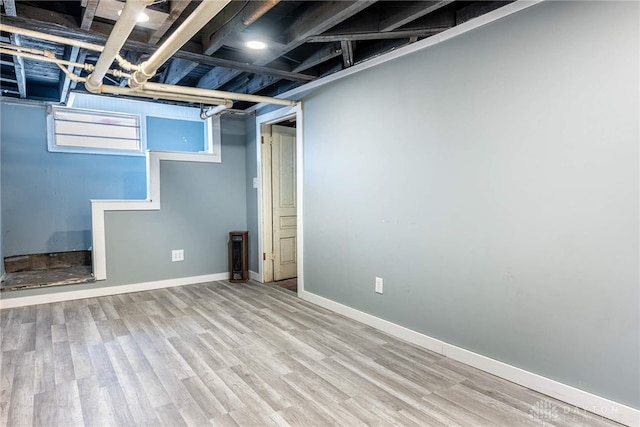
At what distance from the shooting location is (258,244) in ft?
15.0

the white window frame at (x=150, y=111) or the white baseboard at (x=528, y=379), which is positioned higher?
the white window frame at (x=150, y=111)

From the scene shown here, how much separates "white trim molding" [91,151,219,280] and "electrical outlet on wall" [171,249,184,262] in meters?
0.57

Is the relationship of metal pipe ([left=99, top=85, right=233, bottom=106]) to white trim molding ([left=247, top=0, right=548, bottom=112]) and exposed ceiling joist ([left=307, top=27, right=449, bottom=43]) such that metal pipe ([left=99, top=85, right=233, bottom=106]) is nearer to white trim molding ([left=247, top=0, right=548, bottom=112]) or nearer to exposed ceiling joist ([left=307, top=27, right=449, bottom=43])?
white trim molding ([left=247, top=0, right=548, bottom=112])

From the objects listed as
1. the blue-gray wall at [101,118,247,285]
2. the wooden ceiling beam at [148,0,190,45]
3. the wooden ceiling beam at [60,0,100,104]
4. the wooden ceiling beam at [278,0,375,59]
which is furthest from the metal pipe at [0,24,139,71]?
the blue-gray wall at [101,118,247,285]

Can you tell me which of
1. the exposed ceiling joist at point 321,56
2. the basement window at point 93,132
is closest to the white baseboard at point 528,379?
the exposed ceiling joist at point 321,56

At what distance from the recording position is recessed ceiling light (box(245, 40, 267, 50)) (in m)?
2.53

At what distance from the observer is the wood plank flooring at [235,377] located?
5.88 ft

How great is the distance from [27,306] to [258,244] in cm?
241

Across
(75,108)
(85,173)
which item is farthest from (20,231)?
(75,108)

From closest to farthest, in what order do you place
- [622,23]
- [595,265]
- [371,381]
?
1. [622,23]
2. [595,265]
3. [371,381]

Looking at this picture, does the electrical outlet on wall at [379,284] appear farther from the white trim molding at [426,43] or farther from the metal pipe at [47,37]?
the metal pipe at [47,37]

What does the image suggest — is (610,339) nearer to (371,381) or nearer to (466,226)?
(466,226)

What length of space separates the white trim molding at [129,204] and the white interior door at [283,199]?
85 cm

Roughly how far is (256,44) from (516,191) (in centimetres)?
201
